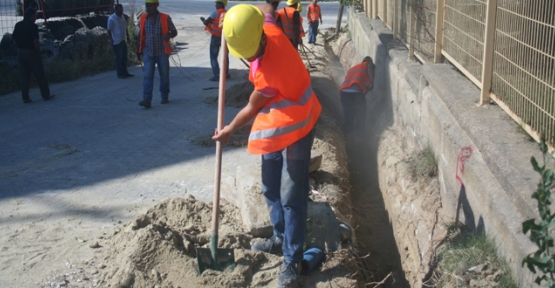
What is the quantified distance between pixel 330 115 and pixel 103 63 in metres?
7.26

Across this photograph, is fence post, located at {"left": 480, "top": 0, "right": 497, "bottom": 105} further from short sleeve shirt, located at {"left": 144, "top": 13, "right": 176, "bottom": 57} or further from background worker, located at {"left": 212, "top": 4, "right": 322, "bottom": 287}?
short sleeve shirt, located at {"left": 144, "top": 13, "right": 176, "bottom": 57}

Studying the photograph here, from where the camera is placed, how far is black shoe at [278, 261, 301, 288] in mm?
3889

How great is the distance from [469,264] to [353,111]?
475cm

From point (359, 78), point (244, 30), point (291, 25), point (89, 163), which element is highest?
point (244, 30)

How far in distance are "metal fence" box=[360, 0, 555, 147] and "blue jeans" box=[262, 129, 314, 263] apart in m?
1.56

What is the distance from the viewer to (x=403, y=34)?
8.87m

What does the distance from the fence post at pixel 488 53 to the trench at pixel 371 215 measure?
1665 mm

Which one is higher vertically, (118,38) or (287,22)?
(287,22)

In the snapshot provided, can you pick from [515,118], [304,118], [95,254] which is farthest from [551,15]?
[95,254]

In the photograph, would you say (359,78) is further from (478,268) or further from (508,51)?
(478,268)

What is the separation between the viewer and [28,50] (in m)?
10.3

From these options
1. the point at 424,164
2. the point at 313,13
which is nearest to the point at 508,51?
the point at 424,164

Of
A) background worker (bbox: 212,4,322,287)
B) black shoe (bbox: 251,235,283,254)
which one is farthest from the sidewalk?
background worker (bbox: 212,4,322,287)

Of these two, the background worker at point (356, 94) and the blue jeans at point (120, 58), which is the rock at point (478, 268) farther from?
the blue jeans at point (120, 58)
